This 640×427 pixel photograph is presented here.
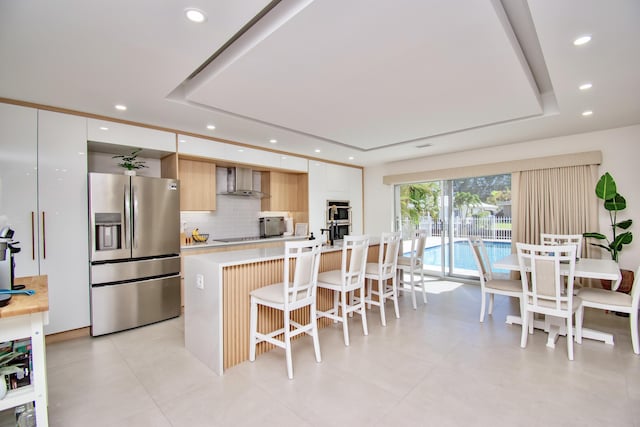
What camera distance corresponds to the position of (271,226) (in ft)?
17.8

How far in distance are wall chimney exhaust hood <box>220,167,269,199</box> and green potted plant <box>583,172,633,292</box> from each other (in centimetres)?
501

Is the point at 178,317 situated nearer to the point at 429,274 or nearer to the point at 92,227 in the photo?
the point at 92,227

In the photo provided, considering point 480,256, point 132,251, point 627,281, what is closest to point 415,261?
point 480,256

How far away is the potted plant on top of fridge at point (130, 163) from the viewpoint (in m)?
3.60

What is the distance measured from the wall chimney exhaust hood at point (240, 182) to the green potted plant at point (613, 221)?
5006 mm

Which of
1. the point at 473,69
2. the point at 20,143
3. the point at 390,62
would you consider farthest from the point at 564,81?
the point at 20,143

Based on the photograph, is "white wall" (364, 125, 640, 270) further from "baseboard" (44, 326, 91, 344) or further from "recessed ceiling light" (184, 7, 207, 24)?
"baseboard" (44, 326, 91, 344)

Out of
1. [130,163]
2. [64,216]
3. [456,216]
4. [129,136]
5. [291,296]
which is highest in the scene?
[129,136]

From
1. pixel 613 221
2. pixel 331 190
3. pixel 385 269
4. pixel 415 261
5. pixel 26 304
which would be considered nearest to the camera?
pixel 26 304

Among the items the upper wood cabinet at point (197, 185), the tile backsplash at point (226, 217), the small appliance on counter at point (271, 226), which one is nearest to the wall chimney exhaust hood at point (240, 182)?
the tile backsplash at point (226, 217)

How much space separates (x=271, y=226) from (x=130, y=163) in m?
2.45

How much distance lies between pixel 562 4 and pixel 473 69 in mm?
703

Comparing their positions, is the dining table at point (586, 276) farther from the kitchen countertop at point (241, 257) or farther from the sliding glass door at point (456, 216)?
the kitchen countertop at point (241, 257)

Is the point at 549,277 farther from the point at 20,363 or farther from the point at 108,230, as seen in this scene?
the point at 108,230
